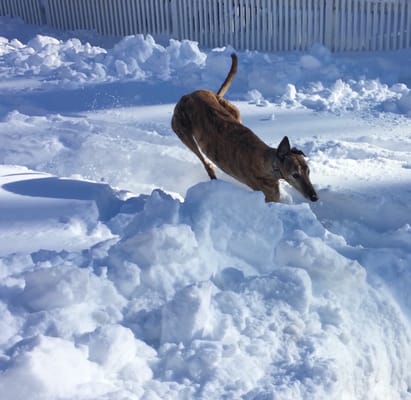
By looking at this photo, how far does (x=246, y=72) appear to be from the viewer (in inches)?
324

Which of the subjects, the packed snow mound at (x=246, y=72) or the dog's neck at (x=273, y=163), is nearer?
the dog's neck at (x=273, y=163)

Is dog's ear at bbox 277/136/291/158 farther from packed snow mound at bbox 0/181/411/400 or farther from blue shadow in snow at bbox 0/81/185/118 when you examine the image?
blue shadow in snow at bbox 0/81/185/118

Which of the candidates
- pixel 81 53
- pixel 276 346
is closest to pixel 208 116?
pixel 276 346

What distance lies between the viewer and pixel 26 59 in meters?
9.63

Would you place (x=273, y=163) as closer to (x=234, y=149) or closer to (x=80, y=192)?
(x=234, y=149)

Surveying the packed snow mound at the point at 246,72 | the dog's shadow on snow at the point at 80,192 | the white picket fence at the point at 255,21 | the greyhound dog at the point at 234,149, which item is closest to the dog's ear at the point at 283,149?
the greyhound dog at the point at 234,149

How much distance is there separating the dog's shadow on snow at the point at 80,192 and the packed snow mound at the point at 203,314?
15.9 inches

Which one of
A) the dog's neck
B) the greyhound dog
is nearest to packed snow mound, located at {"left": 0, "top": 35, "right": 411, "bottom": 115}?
the greyhound dog

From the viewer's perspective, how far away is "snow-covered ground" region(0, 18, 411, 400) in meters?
2.79

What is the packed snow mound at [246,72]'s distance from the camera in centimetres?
751

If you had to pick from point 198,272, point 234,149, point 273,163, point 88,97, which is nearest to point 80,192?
point 234,149

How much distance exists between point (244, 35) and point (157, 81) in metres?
3.03

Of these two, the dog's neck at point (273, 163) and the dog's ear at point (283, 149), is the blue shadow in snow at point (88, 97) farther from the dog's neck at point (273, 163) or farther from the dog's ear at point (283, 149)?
the dog's ear at point (283, 149)

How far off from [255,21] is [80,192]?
6898 millimetres
